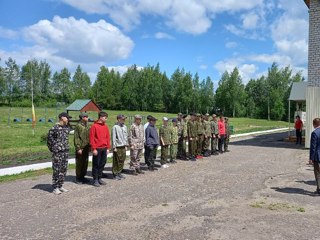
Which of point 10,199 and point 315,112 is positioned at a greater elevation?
point 315,112

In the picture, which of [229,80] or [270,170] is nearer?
[270,170]

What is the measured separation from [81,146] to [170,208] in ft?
11.2

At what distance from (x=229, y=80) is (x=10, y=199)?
75445 millimetres

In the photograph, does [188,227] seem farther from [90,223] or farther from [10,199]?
[10,199]

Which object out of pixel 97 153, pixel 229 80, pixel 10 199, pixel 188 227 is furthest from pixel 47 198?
pixel 229 80

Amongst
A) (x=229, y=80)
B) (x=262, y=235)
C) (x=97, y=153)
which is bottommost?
(x=262, y=235)

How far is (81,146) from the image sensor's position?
974 centimetres

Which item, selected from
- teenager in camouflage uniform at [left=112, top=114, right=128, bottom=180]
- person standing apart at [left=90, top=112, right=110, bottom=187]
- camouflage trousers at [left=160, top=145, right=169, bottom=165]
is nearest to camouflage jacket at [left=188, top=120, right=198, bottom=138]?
camouflage trousers at [left=160, top=145, right=169, bottom=165]

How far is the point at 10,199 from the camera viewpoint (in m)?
8.09

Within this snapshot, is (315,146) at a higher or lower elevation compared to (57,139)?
lower

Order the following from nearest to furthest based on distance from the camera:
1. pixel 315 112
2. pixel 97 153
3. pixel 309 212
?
pixel 309 212 → pixel 97 153 → pixel 315 112

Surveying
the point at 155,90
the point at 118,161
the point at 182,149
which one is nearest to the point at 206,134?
the point at 182,149

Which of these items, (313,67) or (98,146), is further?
(313,67)

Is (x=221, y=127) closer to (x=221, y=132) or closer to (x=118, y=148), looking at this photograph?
(x=221, y=132)
